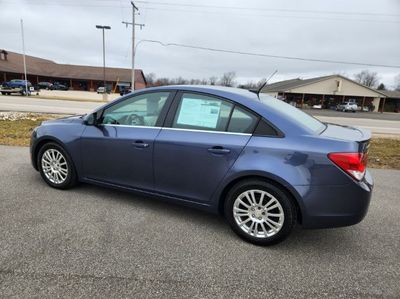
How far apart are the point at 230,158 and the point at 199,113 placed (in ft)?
2.21

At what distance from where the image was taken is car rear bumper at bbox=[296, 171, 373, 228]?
2.95 m

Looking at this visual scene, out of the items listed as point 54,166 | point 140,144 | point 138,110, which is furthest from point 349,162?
point 54,166

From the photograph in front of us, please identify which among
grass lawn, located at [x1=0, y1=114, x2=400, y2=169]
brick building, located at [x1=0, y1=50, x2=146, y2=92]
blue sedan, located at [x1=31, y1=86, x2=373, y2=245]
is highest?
brick building, located at [x1=0, y1=50, x2=146, y2=92]

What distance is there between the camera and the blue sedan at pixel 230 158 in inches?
118

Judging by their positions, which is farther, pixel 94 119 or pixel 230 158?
pixel 94 119

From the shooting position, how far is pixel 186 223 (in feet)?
12.2

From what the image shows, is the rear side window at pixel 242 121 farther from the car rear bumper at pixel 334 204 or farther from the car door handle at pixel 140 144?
the car door handle at pixel 140 144

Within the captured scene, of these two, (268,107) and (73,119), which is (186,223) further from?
(73,119)

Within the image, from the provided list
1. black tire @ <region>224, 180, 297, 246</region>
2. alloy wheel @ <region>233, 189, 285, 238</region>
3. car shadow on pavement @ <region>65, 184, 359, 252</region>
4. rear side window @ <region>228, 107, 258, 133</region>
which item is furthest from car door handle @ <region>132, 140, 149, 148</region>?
alloy wheel @ <region>233, 189, 285, 238</region>

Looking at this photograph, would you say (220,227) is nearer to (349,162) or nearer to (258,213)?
(258,213)

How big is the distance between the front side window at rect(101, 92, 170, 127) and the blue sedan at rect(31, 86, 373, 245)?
0.5 inches

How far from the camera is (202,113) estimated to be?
3.59 metres

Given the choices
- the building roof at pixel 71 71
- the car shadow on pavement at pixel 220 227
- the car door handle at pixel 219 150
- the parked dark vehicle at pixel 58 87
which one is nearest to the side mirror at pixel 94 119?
the car shadow on pavement at pixel 220 227

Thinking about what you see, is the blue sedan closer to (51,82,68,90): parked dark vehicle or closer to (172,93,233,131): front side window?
(172,93,233,131): front side window
